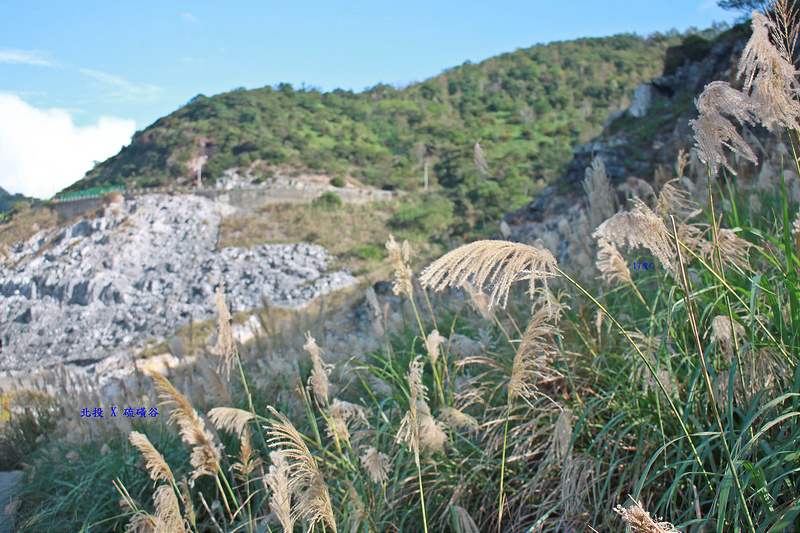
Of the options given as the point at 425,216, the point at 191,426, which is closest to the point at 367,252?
the point at 425,216

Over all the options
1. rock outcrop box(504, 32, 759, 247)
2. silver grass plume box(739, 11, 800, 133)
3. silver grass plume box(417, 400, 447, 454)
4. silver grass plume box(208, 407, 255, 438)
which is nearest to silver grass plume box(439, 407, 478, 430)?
silver grass plume box(417, 400, 447, 454)

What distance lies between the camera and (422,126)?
6031 centimetres

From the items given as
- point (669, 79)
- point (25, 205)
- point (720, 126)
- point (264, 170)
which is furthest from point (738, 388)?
point (264, 170)

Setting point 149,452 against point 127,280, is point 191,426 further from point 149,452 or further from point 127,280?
point 127,280

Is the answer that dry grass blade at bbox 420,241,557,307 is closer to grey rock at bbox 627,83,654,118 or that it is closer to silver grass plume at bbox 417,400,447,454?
silver grass plume at bbox 417,400,447,454

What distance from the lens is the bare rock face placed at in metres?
22.7

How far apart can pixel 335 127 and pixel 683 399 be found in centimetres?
6281

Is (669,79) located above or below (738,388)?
above

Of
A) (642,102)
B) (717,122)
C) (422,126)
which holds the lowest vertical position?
(717,122)

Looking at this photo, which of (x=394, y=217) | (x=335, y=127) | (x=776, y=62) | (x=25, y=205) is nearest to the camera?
(x=776, y=62)

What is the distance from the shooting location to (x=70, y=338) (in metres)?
22.8

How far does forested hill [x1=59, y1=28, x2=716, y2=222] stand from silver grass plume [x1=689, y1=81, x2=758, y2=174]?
34.7m

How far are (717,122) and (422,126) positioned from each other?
6184cm

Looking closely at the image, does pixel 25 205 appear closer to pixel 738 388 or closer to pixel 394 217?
pixel 394 217
